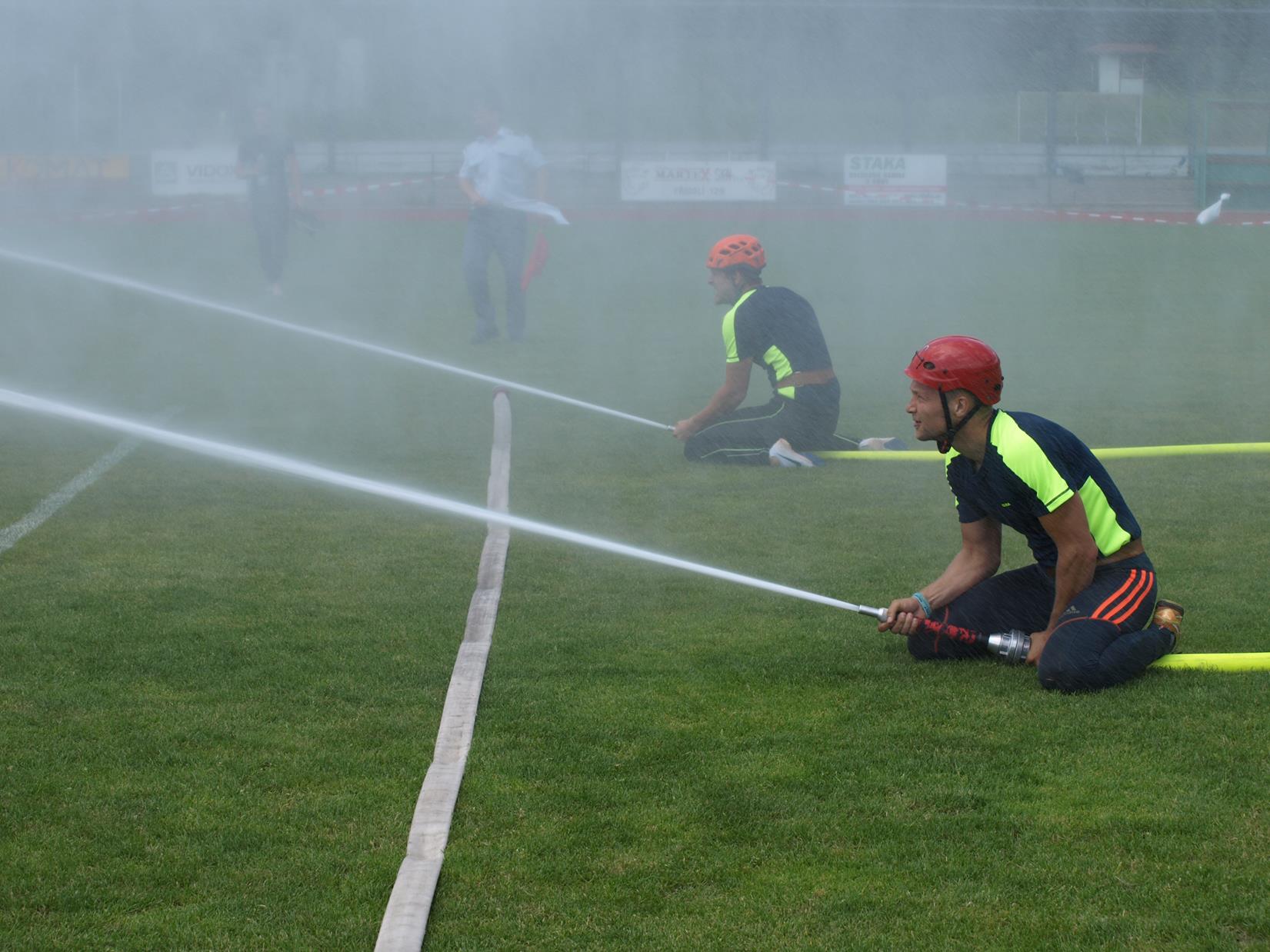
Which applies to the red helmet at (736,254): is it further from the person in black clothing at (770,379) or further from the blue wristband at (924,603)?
the blue wristband at (924,603)

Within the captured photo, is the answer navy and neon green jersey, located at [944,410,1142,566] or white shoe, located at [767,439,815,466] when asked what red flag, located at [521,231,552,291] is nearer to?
white shoe, located at [767,439,815,466]

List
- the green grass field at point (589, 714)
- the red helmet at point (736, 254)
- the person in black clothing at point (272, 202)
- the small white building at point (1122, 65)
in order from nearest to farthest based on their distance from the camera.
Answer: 1. the green grass field at point (589, 714)
2. the small white building at point (1122, 65)
3. the red helmet at point (736, 254)
4. the person in black clothing at point (272, 202)

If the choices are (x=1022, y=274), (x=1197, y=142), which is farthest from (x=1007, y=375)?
(x=1022, y=274)

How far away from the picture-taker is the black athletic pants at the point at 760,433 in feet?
32.0

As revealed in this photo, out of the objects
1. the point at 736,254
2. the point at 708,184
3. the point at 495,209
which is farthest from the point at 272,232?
the point at 708,184

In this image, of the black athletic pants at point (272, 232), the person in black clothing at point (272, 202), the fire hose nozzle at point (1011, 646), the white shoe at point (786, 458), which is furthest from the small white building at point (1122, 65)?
the black athletic pants at point (272, 232)

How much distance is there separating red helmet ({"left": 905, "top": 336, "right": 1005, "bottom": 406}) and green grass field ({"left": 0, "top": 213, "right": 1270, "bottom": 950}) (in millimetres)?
1055

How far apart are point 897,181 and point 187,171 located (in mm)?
18034

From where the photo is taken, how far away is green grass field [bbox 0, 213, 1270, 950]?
364 cm

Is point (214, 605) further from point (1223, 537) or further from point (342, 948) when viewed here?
point (1223, 537)

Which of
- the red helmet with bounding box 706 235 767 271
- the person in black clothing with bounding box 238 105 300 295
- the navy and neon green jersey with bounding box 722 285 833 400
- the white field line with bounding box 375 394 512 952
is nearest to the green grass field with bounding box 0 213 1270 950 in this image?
the white field line with bounding box 375 394 512 952

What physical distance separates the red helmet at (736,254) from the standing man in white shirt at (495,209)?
20.2 feet

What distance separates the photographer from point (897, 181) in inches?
1021

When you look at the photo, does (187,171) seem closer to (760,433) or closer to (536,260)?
(760,433)
